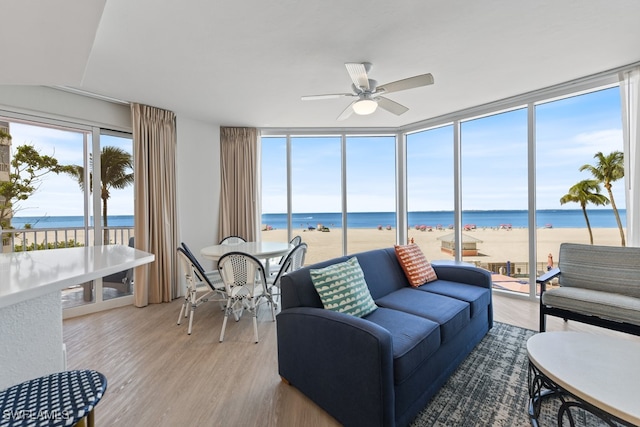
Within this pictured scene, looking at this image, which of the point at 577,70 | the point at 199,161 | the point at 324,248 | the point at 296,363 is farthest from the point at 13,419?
the point at 324,248

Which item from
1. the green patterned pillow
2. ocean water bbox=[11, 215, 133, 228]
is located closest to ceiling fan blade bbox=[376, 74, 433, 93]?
the green patterned pillow

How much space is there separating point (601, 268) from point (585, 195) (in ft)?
3.65

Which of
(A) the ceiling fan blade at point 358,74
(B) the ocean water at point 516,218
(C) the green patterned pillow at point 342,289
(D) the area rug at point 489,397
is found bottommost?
(D) the area rug at point 489,397

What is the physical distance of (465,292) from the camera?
2303 millimetres

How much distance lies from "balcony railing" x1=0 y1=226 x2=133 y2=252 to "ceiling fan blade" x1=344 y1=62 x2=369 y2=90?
140 inches

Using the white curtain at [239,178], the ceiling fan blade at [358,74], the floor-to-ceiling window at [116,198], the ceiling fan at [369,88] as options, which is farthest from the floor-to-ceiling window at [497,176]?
the floor-to-ceiling window at [116,198]

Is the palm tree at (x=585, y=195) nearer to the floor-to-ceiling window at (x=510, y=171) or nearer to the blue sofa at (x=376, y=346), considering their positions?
the floor-to-ceiling window at (x=510, y=171)

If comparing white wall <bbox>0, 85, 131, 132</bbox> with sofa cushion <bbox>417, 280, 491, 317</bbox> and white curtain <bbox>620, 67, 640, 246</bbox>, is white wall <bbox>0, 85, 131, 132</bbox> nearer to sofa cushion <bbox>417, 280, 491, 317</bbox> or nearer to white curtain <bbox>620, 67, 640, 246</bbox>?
sofa cushion <bbox>417, 280, 491, 317</bbox>

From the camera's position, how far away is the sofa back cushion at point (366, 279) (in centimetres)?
177

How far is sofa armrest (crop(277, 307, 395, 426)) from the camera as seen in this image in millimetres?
1267

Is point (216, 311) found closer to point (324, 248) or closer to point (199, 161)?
point (199, 161)

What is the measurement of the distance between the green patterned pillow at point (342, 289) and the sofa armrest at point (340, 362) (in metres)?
0.14

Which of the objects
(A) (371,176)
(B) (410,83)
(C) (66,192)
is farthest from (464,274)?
(C) (66,192)

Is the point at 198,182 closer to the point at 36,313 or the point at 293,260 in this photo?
the point at 293,260
